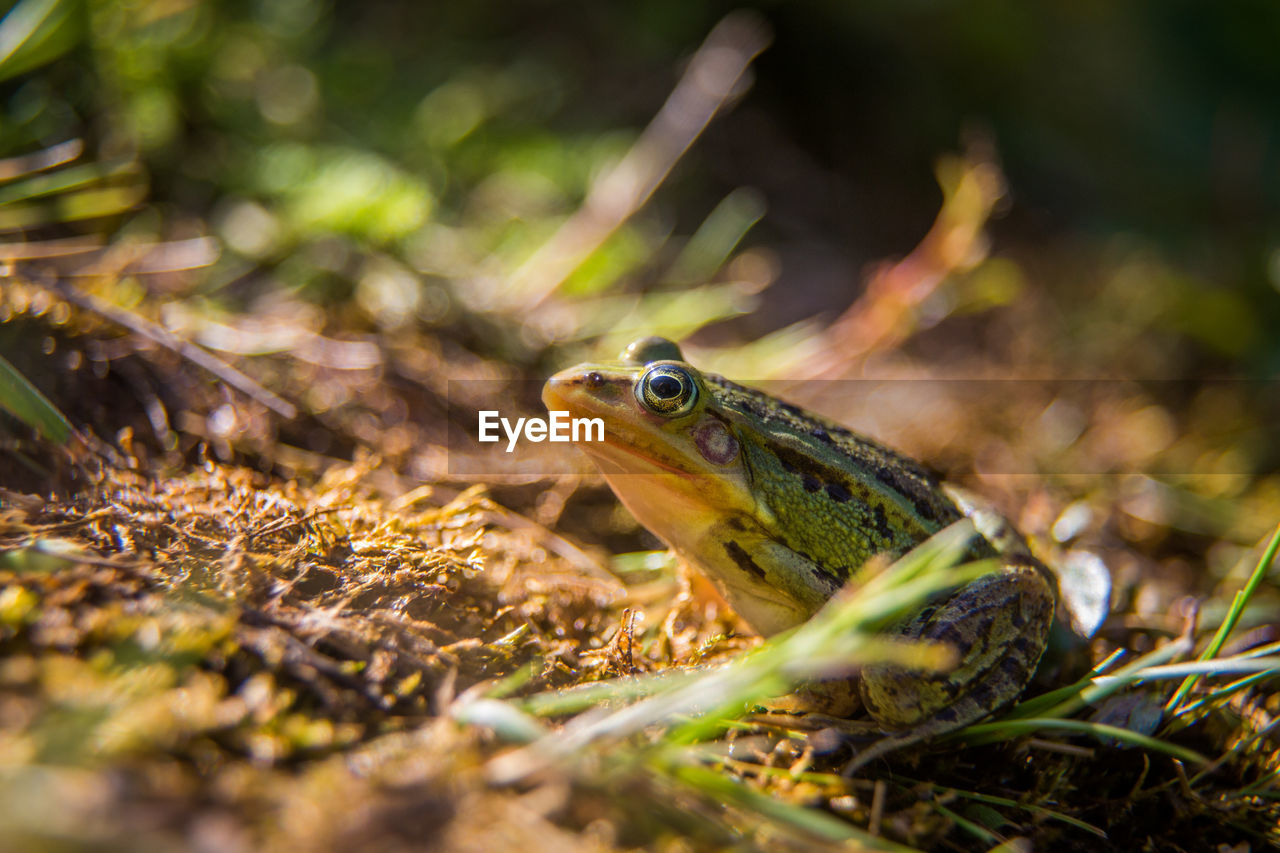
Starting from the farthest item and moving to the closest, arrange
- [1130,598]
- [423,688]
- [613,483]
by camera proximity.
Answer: [1130,598], [613,483], [423,688]

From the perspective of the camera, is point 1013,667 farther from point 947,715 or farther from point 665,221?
point 665,221

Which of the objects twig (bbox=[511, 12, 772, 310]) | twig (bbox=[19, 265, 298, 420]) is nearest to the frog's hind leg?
twig (bbox=[19, 265, 298, 420])

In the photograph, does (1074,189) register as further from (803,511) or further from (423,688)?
(423,688)

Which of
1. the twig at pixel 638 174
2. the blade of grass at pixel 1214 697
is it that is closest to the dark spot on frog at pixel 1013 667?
the blade of grass at pixel 1214 697

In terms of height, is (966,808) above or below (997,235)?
below

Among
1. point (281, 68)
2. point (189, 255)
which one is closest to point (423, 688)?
point (189, 255)

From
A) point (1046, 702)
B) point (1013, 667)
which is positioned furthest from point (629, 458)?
point (1046, 702)
